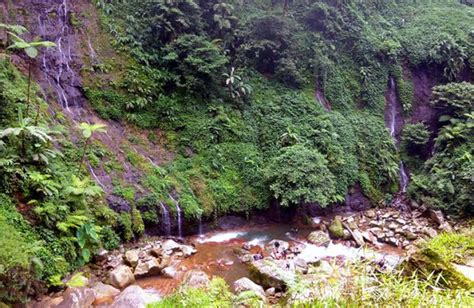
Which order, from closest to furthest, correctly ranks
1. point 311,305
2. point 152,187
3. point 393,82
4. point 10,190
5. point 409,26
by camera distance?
1. point 311,305
2. point 10,190
3. point 152,187
4. point 393,82
5. point 409,26

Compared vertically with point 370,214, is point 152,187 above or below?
above

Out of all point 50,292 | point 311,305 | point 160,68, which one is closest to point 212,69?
point 160,68

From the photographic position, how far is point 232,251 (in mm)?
11945

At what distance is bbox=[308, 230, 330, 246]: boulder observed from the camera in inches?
511

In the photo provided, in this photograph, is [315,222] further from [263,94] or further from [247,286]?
[263,94]

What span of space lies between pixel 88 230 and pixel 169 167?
5535 mm

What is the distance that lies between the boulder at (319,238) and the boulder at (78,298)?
800 cm

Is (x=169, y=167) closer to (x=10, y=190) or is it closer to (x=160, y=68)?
(x=160, y=68)

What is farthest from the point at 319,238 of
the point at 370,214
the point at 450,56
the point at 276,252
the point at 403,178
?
the point at 450,56

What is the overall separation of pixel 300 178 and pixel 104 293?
8.30 meters

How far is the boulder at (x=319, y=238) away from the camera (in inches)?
511

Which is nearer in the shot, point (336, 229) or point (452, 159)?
point (336, 229)

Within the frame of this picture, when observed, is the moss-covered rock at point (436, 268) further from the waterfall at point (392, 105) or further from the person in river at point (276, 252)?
the waterfall at point (392, 105)

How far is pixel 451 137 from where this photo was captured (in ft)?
54.6
